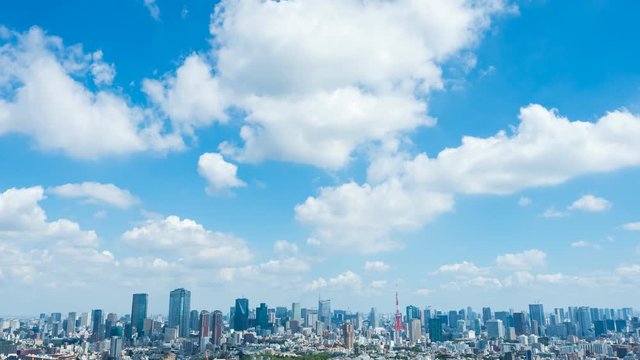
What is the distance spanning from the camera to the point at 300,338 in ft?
241

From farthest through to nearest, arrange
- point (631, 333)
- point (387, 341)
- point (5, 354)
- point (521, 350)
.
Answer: point (631, 333) < point (387, 341) < point (521, 350) < point (5, 354)

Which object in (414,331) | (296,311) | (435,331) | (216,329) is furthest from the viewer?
(296,311)

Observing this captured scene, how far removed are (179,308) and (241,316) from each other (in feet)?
34.1

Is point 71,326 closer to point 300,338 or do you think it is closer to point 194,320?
point 194,320

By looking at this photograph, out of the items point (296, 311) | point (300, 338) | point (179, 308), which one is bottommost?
point (300, 338)

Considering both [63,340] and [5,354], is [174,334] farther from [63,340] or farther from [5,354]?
[5,354]

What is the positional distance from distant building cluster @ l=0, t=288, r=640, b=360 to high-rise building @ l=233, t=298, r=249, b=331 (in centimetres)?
17

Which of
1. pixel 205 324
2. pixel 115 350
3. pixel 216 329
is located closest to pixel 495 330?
pixel 216 329

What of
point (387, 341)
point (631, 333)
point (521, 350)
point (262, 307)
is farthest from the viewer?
point (262, 307)

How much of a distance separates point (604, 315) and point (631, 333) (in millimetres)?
29410

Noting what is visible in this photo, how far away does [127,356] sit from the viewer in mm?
52688

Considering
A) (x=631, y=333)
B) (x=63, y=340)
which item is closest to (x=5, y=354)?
(x=63, y=340)

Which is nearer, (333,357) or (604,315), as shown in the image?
(333,357)

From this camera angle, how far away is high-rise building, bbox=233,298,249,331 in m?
87.4
